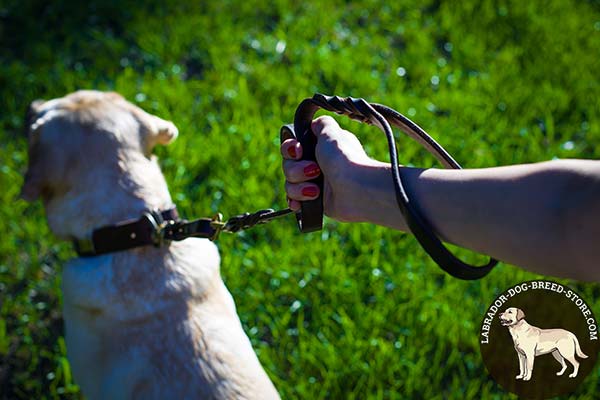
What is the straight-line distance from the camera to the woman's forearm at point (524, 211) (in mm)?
1305

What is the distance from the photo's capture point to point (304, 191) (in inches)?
73.9

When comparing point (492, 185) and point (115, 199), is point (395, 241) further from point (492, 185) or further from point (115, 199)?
point (492, 185)

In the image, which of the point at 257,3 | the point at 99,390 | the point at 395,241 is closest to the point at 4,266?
the point at 99,390

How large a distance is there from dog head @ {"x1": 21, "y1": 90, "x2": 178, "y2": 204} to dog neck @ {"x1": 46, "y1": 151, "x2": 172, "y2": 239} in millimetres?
22

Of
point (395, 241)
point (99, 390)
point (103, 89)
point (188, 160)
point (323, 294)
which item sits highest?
point (103, 89)

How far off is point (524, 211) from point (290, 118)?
2957 mm

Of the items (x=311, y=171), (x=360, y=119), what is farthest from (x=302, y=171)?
(x=360, y=119)

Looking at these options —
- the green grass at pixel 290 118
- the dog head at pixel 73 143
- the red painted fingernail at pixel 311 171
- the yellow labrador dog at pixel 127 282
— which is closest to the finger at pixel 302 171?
the red painted fingernail at pixel 311 171

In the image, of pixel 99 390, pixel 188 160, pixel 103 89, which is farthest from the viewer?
pixel 103 89

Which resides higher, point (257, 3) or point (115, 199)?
point (257, 3)

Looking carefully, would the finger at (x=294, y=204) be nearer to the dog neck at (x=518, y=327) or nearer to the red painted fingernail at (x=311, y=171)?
the red painted fingernail at (x=311, y=171)

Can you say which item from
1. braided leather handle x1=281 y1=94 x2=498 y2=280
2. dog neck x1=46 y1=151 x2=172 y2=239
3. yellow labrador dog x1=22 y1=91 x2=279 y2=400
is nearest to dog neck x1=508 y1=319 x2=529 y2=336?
braided leather handle x1=281 y1=94 x2=498 y2=280

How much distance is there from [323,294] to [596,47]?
292cm

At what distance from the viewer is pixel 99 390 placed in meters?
2.41
